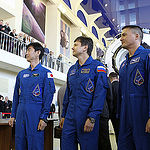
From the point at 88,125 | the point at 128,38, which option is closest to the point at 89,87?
the point at 88,125

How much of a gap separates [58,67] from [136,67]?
10.8m

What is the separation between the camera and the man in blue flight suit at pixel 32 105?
231cm

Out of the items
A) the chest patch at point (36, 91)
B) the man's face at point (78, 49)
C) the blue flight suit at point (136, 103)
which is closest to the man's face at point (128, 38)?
the blue flight suit at point (136, 103)

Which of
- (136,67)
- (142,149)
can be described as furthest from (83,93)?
(142,149)

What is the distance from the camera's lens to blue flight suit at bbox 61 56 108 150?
2023 mm

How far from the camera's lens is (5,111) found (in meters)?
8.14

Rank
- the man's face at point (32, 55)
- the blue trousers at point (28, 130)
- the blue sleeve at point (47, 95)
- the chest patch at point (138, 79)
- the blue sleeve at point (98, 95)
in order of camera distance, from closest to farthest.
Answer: the chest patch at point (138, 79), the blue sleeve at point (98, 95), the blue trousers at point (28, 130), the blue sleeve at point (47, 95), the man's face at point (32, 55)

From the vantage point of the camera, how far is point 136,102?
1.81 meters

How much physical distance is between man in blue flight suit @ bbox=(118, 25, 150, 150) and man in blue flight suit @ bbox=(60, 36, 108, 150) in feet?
0.88

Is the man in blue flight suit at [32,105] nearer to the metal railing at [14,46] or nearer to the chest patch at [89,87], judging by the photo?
the chest patch at [89,87]

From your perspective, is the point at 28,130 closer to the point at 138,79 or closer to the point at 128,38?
the point at 138,79

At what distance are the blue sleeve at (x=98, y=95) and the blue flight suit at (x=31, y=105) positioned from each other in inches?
27.1

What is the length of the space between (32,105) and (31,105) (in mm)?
12

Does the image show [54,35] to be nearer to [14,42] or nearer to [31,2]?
[31,2]
